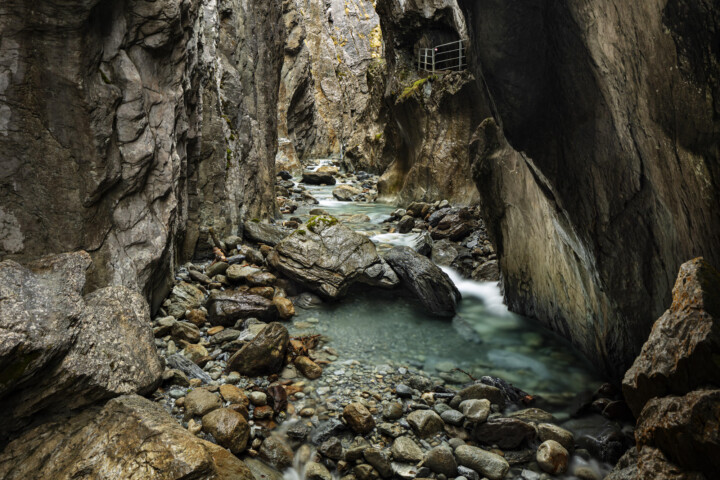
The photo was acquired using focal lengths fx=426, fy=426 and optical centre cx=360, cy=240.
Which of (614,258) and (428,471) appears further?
(614,258)

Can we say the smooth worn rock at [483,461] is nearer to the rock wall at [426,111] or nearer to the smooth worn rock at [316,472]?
the smooth worn rock at [316,472]

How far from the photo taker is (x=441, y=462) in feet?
14.5

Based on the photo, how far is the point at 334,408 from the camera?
5391 mm

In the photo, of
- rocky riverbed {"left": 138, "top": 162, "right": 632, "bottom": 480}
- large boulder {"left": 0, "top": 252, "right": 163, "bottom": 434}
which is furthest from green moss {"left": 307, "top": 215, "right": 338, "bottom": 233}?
large boulder {"left": 0, "top": 252, "right": 163, "bottom": 434}

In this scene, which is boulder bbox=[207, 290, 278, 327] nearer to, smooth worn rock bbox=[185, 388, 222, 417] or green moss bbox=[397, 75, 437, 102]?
smooth worn rock bbox=[185, 388, 222, 417]

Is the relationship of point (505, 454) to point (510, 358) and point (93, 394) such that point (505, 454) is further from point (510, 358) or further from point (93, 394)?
point (93, 394)

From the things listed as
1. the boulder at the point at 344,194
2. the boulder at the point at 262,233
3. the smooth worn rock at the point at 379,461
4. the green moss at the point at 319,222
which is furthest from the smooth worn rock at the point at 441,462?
the boulder at the point at 344,194

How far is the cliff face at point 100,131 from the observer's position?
4684mm

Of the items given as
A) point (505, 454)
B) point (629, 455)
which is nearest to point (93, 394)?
point (505, 454)

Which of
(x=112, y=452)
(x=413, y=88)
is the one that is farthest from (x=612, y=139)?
(x=413, y=88)

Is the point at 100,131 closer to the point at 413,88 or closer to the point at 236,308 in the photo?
the point at 236,308

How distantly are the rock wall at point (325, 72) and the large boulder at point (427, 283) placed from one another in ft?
94.3

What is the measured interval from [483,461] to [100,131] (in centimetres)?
591

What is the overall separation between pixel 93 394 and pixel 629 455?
477 cm
